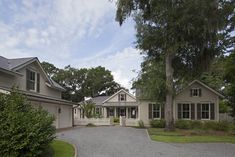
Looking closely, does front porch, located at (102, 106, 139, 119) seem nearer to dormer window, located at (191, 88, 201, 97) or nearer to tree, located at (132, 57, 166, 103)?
tree, located at (132, 57, 166, 103)

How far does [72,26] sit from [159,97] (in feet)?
44.0

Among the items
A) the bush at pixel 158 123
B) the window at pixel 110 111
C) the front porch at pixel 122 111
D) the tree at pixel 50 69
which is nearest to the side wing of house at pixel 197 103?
the bush at pixel 158 123

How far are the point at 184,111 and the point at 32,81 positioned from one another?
17.0m

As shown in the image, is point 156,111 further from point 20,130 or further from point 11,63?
point 20,130

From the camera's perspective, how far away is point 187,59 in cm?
2784

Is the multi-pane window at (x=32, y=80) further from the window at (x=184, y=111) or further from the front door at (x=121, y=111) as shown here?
the front door at (x=121, y=111)

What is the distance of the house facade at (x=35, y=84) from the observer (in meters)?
22.4

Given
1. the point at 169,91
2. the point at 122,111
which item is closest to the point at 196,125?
the point at 169,91

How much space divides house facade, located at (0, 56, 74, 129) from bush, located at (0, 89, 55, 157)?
9.15 meters

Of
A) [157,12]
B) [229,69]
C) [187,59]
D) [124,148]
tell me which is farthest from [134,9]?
[124,148]

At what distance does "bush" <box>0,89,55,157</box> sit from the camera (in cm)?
1031

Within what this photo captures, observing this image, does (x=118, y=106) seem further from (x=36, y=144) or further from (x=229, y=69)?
(x=36, y=144)

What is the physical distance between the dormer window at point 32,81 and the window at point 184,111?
1582 cm

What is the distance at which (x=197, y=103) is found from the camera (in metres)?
33.0
